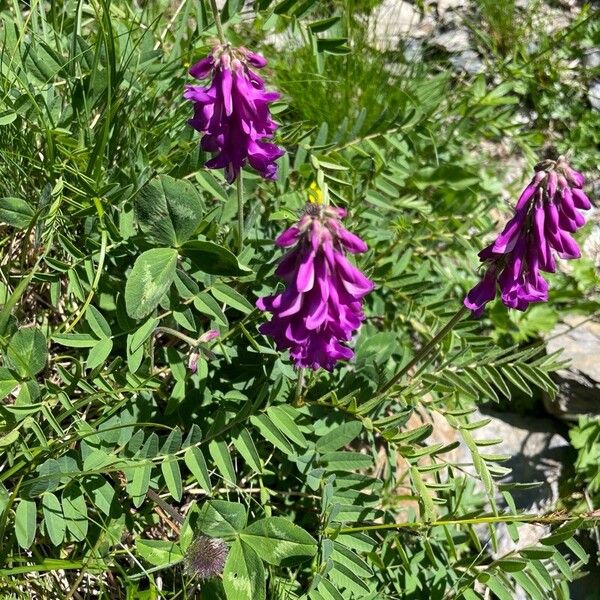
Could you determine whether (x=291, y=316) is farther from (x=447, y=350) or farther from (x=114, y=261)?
(x=447, y=350)

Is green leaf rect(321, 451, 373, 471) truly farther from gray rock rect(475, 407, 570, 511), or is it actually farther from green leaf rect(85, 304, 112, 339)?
gray rock rect(475, 407, 570, 511)

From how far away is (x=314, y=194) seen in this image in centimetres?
320

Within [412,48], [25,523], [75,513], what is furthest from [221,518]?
[412,48]

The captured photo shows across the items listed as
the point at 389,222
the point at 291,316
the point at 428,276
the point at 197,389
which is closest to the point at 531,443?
the point at 428,276

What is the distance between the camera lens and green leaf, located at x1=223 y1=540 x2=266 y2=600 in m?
2.38

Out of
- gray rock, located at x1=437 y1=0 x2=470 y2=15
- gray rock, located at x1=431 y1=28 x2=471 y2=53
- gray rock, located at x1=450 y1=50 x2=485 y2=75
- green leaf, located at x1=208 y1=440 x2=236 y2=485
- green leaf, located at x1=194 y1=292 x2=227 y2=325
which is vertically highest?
gray rock, located at x1=437 y1=0 x2=470 y2=15

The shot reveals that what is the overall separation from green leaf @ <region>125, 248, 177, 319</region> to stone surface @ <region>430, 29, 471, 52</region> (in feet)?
11.4

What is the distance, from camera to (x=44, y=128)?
279cm

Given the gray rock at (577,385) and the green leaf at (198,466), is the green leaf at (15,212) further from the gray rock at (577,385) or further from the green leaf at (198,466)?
the gray rock at (577,385)

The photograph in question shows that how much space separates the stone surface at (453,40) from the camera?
530 cm

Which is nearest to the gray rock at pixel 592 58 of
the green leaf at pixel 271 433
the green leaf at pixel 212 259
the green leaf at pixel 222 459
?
the green leaf at pixel 212 259

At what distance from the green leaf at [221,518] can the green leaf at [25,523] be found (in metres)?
0.51

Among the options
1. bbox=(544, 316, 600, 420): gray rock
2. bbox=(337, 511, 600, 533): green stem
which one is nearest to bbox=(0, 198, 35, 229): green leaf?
bbox=(337, 511, 600, 533): green stem

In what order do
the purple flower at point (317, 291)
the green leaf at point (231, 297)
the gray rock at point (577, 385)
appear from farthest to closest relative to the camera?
the gray rock at point (577, 385) → the green leaf at point (231, 297) → the purple flower at point (317, 291)
